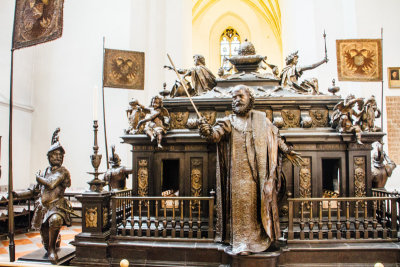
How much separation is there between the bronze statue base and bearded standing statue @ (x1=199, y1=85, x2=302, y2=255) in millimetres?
2110

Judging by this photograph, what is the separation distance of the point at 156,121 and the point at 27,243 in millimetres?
3866

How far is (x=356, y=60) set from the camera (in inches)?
314

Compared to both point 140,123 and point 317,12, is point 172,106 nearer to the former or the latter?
point 140,123

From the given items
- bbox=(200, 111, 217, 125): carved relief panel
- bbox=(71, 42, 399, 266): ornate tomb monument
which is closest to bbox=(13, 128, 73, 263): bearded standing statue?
bbox=(71, 42, 399, 266): ornate tomb monument

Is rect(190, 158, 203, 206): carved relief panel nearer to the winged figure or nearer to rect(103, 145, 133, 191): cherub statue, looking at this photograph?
rect(103, 145, 133, 191): cherub statue

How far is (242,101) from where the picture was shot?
3.62m

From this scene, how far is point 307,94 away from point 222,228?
284 centimetres

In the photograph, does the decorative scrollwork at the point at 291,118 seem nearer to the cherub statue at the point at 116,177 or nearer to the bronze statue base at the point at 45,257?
the cherub statue at the point at 116,177

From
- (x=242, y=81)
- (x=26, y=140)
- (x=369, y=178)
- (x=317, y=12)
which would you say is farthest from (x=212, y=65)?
(x=369, y=178)

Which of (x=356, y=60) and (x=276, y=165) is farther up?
(x=356, y=60)

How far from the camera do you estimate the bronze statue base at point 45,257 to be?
151 inches

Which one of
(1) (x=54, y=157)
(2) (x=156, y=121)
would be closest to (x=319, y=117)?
(2) (x=156, y=121)

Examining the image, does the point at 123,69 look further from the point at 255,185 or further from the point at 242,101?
the point at 255,185

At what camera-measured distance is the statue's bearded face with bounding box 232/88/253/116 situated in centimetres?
361
